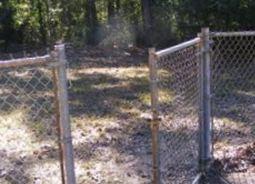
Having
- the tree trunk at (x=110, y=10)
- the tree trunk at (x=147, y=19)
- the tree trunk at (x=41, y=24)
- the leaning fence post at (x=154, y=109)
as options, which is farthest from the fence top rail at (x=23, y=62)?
the tree trunk at (x=110, y=10)

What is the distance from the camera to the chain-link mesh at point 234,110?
18.1ft

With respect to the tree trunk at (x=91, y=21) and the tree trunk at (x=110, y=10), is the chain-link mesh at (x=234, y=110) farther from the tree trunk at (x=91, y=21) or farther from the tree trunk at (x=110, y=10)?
the tree trunk at (x=110, y=10)

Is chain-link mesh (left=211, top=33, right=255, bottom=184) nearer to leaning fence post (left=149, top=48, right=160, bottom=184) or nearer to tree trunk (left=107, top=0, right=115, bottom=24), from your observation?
leaning fence post (left=149, top=48, right=160, bottom=184)

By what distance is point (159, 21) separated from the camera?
14.1 meters

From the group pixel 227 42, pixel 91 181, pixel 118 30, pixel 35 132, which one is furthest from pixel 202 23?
pixel 91 181

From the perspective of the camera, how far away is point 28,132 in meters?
6.74

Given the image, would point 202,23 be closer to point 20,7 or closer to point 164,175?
point 20,7

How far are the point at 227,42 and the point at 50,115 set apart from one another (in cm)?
518

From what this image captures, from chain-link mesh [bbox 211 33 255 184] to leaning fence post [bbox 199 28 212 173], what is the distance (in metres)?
0.18

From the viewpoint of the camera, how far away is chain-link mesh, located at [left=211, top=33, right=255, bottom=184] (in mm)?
5531

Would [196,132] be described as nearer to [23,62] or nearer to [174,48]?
[174,48]

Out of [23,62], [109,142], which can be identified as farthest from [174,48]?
[109,142]

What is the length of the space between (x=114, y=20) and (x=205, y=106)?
40.7 feet

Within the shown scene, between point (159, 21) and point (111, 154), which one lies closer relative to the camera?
point (111, 154)
